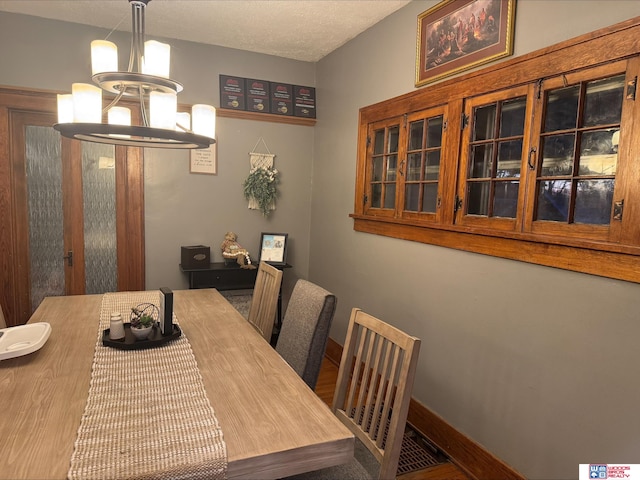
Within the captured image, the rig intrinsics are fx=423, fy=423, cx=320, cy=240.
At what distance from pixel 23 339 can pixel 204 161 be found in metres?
2.24

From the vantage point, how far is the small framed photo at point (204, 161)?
141 inches

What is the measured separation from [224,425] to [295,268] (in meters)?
2.94

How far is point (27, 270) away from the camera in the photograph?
10.8 feet

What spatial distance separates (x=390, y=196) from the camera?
2.94 meters

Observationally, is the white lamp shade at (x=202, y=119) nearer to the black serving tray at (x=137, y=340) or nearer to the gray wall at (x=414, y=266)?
the black serving tray at (x=137, y=340)

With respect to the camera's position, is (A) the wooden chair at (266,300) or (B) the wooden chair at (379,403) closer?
(B) the wooden chair at (379,403)

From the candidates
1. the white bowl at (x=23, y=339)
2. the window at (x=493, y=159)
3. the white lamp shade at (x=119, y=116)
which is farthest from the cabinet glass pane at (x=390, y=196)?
the white bowl at (x=23, y=339)

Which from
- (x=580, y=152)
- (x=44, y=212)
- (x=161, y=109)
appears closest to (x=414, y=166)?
(x=580, y=152)

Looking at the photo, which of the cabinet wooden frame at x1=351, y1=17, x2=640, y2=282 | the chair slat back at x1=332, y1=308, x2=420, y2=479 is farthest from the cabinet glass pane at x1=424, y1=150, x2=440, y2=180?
the chair slat back at x1=332, y1=308, x2=420, y2=479

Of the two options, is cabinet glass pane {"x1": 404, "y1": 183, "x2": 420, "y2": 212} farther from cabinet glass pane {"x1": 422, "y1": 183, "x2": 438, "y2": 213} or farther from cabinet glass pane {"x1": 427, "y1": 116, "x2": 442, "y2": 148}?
cabinet glass pane {"x1": 427, "y1": 116, "x2": 442, "y2": 148}

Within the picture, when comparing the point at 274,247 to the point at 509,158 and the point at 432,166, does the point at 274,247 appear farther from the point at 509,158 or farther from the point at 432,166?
the point at 509,158

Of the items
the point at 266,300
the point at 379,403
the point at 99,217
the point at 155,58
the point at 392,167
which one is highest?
the point at 155,58

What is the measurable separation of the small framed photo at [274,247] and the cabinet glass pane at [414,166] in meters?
1.49

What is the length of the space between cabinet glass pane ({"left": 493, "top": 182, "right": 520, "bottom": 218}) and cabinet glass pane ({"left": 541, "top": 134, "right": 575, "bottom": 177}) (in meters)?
0.16
